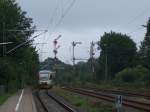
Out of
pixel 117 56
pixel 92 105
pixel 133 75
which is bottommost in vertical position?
pixel 92 105

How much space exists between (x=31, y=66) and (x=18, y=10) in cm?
3344

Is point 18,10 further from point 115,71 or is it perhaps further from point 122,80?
point 115,71

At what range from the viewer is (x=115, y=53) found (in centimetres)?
13038

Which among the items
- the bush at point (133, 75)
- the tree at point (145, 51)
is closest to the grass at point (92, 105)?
the bush at point (133, 75)

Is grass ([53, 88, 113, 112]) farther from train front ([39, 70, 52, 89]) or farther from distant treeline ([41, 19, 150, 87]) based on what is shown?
distant treeline ([41, 19, 150, 87])

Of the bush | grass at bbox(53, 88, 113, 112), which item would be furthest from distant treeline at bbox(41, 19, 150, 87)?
grass at bbox(53, 88, 113, 112)

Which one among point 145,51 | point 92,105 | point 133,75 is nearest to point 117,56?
point 145,51

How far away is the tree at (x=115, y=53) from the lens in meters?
128

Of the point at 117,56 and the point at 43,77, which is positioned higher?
the point at 117,56

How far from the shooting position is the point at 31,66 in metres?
124

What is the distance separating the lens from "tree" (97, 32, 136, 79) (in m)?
128

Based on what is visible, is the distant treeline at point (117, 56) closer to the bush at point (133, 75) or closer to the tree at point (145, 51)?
the tree at point (145, 51)

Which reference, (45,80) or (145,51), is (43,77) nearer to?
(45,80)

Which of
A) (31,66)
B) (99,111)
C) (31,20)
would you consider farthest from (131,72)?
(99,111)
